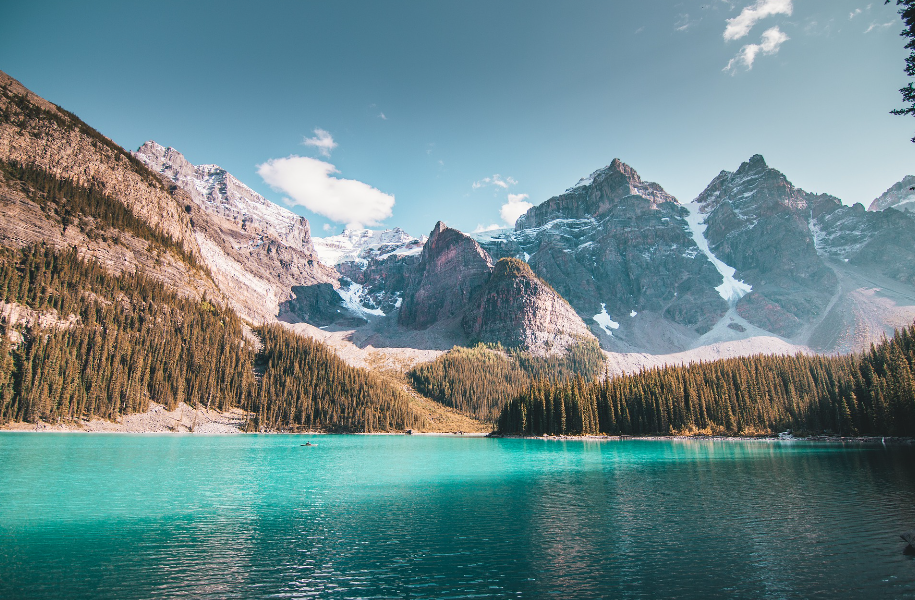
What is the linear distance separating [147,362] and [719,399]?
14292cm

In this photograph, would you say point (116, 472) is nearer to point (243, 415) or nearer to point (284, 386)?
point (243, 415)

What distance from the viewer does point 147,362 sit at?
112m

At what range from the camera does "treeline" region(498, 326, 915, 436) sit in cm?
9631

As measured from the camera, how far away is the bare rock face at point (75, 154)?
137 meters

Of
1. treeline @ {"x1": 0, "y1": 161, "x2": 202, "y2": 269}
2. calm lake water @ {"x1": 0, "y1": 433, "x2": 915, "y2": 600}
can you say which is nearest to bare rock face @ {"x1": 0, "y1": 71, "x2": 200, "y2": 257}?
treeline @ {"x1": 0, "y1": 161, "x2": 202, "y2": 269}

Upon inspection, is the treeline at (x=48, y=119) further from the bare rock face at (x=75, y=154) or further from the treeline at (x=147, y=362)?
the treeline at (x=147, y=362)

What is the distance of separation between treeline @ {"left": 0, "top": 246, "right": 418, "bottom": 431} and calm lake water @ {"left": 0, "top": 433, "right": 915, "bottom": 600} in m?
59.2

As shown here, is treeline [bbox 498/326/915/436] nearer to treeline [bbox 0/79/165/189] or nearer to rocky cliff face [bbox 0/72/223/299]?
rocky cliff face [bbox 0/72/223/299]

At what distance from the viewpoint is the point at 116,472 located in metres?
42.9

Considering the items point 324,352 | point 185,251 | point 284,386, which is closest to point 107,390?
point 284,386

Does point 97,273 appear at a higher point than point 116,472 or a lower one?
higher

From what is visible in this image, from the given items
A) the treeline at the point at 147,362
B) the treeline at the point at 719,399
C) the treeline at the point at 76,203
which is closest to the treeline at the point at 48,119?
the treeline at the point at 76,203

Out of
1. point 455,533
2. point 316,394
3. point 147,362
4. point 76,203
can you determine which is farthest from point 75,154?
point 455,533

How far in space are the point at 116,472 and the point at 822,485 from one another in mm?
61543
